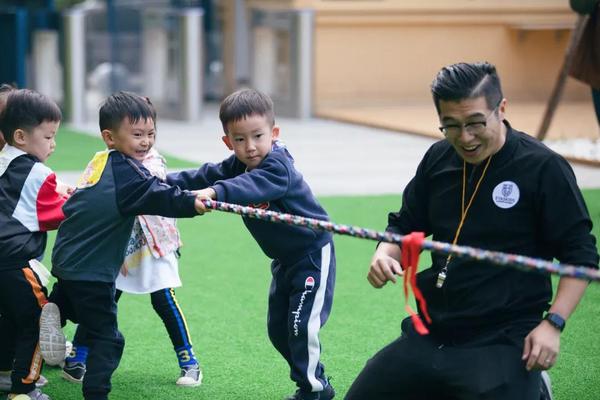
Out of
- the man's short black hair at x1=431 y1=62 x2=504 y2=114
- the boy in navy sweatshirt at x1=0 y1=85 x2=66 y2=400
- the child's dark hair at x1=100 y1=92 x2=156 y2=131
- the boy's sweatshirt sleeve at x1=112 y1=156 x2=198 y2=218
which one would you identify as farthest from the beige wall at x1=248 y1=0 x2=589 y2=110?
the man's short black hair at x1=431 y1=62 x2=504 y2=114

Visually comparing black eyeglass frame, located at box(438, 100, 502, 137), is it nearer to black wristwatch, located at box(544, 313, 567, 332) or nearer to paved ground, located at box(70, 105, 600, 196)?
black wristwatch, located at box(544, 313, 567, 332)

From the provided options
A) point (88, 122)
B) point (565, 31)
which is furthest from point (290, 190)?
point (565, 31)

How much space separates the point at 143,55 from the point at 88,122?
79.4 inches

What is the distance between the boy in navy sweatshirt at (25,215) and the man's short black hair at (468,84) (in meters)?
1.69

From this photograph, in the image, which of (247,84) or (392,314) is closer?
(392,314)

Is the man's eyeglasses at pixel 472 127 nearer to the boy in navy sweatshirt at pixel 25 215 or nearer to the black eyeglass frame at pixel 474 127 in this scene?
the black eyeglass frame at pixel 474 127

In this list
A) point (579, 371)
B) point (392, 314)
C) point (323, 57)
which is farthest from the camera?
point (323, 57)

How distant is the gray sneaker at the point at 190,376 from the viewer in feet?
14.3

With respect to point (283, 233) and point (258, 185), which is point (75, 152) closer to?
point (283, 233)

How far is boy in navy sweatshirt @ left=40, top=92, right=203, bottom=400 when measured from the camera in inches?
150

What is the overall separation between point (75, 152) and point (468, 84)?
26.6 feet

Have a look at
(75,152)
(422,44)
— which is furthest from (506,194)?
(422,44)

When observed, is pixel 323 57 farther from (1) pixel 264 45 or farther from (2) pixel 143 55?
(2) pixel 143 55

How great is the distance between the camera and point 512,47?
15.4 meters
